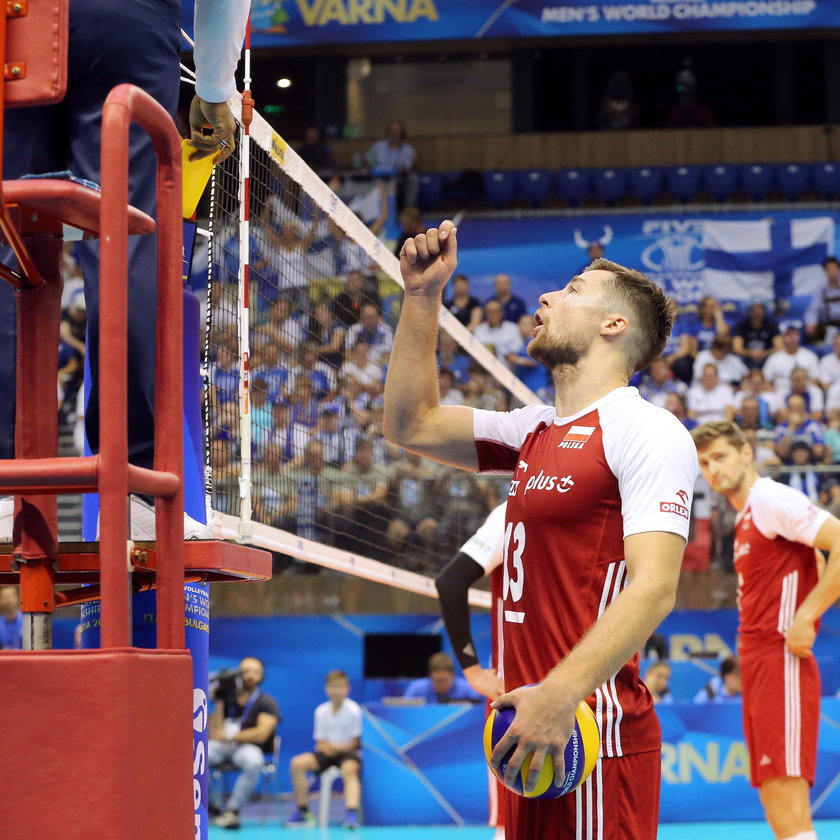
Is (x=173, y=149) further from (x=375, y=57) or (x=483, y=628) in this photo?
(x=375, y=57)

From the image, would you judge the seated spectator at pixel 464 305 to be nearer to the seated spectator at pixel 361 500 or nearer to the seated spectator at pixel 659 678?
the seated spectator at pixel 361 500

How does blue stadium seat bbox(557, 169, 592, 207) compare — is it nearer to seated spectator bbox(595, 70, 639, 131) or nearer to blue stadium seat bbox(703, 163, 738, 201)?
seated spectator bbox(595, 70, 639, 131)

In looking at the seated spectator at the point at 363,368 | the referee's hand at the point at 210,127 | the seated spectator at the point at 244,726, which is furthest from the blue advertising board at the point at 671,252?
the referee's hand at the point at 210,127

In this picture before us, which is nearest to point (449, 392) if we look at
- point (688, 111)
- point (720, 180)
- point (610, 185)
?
point (610, 185)

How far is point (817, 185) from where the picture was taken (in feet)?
63.2

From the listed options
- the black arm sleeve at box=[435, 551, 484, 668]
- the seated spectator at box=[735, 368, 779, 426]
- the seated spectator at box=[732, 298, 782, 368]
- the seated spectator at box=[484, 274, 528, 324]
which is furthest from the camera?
the seated spectator at box=[484, 274, 528, 324]

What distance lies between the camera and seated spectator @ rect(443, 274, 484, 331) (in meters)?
16.6

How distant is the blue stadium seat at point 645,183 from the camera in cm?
1923

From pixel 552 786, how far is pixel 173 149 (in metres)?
1.43

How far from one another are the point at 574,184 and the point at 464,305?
3.96 metres

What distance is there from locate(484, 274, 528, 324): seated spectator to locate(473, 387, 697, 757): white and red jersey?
13.8m

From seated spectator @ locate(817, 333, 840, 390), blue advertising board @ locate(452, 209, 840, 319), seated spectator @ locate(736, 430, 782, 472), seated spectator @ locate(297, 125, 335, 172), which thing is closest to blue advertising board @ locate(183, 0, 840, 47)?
seated spectator @ locate(297, 125, 335, 172)

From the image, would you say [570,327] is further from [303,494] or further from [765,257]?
[765,257]

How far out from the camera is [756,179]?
19.4 metres
